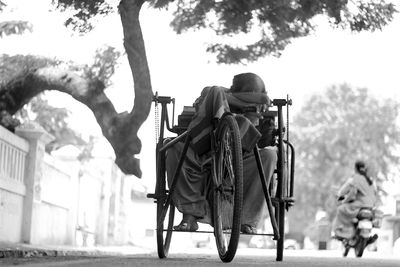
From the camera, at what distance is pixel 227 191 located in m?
6.43

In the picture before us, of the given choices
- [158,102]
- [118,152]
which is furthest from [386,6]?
[158,102]

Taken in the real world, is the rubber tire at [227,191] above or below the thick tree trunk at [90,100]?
below

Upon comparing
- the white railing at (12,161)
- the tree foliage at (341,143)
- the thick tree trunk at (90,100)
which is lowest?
the white railing at (12,161)

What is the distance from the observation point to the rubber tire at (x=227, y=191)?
6074 mm

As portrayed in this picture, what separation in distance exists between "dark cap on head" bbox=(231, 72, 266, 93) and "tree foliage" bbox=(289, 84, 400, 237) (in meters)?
48.7

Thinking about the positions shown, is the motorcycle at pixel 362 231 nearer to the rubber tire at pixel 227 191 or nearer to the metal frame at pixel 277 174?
the metal frame at pixel 277 174

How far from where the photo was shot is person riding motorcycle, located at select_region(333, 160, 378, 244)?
54.9 ft

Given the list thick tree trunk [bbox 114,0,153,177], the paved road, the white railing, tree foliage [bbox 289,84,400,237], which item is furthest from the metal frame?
tree foliage [bbox 289,84,400,237]

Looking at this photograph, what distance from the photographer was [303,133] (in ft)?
193

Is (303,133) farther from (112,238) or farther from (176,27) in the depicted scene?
(176,27)

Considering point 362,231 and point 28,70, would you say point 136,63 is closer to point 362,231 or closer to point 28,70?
point 28,70

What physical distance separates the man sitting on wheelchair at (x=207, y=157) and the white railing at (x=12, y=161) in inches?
307

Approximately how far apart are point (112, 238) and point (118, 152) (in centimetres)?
1301

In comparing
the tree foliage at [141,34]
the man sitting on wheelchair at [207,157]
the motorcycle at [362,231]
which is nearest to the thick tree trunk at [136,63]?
the tree foliage at [141,34]
